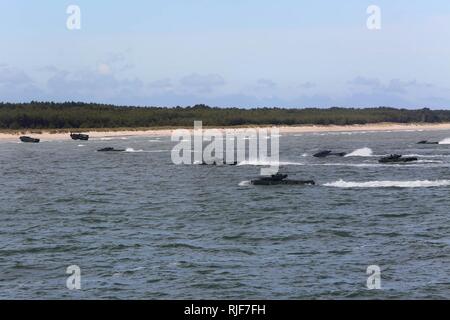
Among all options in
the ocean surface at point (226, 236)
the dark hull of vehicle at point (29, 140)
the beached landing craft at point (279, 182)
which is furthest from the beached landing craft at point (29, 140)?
the beached landing craft at point (279, 182)

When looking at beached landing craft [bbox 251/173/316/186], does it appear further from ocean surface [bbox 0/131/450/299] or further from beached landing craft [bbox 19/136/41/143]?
beached landing craft [bbox 19/136/41/143]

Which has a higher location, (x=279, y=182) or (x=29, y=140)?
(x=29, y=140)

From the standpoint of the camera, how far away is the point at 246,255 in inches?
1257

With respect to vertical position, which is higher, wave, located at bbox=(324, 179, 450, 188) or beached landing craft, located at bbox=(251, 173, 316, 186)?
beached landing craft, located at bbox=(251, 173, 316, 186)

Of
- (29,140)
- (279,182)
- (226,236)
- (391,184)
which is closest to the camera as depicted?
(226,236)

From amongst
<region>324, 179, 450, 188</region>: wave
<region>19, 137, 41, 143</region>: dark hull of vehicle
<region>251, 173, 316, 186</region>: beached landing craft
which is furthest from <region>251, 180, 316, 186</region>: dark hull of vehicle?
<region>19, 137, 41, 143</region>: dark hull of vehicle

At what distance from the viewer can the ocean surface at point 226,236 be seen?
86.8 ft

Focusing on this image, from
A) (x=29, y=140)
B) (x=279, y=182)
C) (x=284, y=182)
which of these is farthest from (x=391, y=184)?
(x=29, y=140)

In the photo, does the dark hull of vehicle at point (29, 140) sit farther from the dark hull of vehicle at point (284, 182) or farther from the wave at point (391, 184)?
the wave at point (391, 184)

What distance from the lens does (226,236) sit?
Result: 37.0 m

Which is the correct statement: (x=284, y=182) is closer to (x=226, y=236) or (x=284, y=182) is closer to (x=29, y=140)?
(x=226, y=236)

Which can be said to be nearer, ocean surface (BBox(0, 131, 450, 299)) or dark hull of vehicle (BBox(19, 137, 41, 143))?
ocean surface (BBox(0, 131, 450, 299))

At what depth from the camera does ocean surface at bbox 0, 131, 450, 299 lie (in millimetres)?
26469

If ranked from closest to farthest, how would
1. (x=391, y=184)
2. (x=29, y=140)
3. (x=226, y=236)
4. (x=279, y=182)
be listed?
(x=226, y=236), (x=279, y=182), (x=391, y=184), (x=29, y=140)
